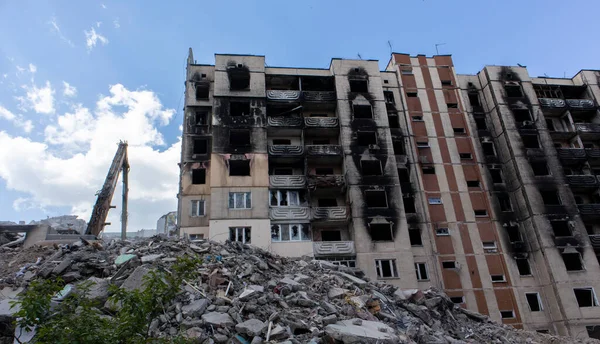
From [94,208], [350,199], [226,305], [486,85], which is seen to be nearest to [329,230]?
[350,199]

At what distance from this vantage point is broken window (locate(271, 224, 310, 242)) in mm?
32750

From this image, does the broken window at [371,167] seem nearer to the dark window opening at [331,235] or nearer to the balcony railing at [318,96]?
the dark window opening at [331,235]

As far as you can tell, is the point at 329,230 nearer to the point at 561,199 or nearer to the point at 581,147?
the point at 561,199

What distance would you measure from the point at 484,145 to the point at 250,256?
1200 inches

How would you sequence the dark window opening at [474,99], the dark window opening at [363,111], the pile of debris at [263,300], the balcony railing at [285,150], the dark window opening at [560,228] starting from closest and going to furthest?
the pile of debris at [263,300] < the dark window opening at [560,228] < the balcony railing at [285,150] < the dark window opening at [363,111] < the dark window opening at [474,99]

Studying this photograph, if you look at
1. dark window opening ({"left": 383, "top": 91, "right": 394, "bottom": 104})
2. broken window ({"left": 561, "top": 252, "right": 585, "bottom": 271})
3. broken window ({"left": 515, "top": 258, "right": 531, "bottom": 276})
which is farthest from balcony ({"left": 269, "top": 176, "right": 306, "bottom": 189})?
broken window ({"left": 561, "top": 252, "right": 585, "bottom": 271})

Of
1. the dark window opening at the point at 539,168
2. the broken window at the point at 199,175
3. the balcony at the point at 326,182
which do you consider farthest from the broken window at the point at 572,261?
the broken window at the point at 199,175

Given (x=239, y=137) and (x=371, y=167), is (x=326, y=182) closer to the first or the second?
(x=371, y=167)

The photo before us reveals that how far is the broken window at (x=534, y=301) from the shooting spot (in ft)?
109

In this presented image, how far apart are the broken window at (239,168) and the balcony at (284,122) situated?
15.4 ft

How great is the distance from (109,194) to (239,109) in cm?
1493

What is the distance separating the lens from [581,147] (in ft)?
130

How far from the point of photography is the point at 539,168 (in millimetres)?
38344

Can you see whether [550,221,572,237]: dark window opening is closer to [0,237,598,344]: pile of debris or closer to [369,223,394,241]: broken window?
[0,237,598,344]: pile of debris
